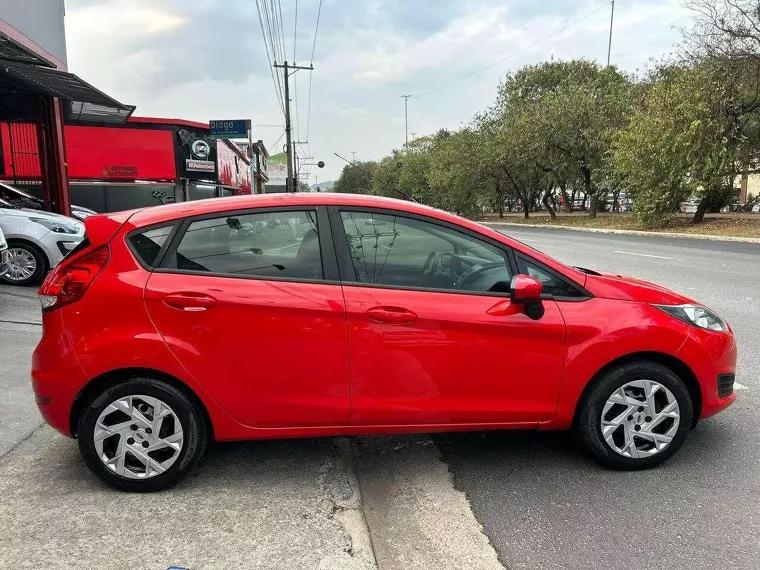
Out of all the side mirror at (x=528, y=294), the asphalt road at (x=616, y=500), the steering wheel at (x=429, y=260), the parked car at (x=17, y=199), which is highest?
the parked car at (x=17, y=199)

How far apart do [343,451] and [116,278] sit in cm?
173

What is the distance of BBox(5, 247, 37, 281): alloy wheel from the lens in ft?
28.7

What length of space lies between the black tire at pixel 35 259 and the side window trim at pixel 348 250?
24.0 feet

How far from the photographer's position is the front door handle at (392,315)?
3129 mm

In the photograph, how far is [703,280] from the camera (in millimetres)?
10156

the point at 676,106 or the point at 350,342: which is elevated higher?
the point at 676,106

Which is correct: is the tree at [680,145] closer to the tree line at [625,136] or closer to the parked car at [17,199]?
the tree line at [625,136]

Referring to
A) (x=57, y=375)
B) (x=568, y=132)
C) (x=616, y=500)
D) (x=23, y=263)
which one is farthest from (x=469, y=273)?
(x=568, y=132)

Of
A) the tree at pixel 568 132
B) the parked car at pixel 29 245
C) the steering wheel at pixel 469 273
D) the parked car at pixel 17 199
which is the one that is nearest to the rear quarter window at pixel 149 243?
the steering wheel at pixel 469 273

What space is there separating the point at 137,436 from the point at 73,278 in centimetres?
91

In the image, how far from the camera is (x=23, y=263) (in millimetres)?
8805

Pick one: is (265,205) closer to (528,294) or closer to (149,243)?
(149,243)

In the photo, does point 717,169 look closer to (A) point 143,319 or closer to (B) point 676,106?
(B) point 676,106

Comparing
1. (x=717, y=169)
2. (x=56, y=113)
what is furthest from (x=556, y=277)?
(x=717, y=169)
